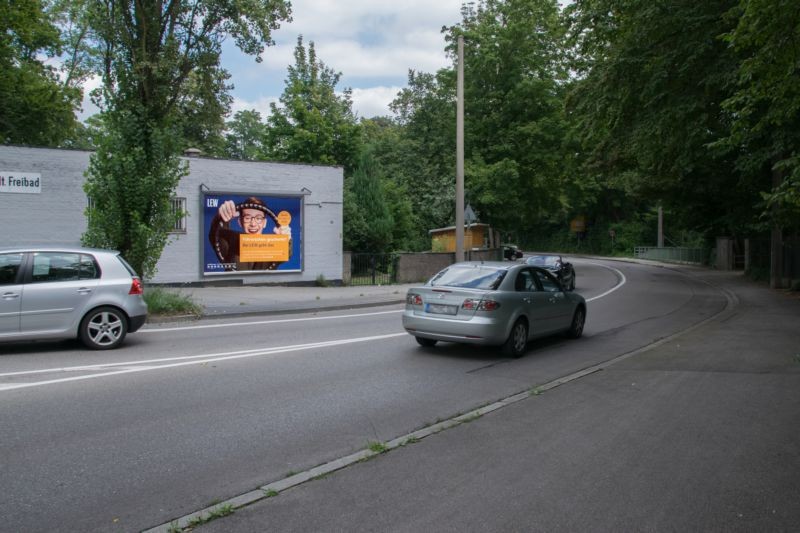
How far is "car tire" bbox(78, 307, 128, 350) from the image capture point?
962cm

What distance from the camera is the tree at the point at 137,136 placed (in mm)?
13547

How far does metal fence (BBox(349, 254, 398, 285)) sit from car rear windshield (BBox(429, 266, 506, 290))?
579 inches

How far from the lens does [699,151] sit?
65.8ft

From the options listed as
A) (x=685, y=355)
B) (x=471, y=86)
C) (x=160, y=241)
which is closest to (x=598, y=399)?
(x=685, y=355)

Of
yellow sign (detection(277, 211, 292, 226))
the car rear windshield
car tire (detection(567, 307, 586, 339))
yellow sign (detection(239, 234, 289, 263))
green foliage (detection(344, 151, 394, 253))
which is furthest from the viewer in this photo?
green foliage (detection(344, 151, 394, 253))

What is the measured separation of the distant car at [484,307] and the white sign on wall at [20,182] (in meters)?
14.0

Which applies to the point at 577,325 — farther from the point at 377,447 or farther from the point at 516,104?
the point at 516,104

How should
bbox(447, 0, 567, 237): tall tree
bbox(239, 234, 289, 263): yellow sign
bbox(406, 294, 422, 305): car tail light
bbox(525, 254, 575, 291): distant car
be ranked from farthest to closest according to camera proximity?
bbox(447, 0, 567, 237): tall tree, bbox(525, 254, 575, 291): distant car, bbox(239, 234, 289, 263): yellow sign, bbox(406, 294, 422, 305): car tail light

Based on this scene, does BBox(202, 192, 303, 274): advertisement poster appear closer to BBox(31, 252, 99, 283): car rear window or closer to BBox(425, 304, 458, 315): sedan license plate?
BBox(31, 252, 99, 283): car rear window

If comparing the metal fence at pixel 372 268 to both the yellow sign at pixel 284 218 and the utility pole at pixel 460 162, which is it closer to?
the yellow sign at pixel 284 218

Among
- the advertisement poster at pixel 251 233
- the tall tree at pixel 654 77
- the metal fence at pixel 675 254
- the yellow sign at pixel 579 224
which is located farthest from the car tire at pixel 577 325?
the yellow sign at pixel 579 224

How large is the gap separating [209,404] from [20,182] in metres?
15.3

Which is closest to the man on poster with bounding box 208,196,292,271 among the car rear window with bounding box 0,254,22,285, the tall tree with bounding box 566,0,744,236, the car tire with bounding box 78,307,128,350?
the tall tree with bounding box 566,0,744,236

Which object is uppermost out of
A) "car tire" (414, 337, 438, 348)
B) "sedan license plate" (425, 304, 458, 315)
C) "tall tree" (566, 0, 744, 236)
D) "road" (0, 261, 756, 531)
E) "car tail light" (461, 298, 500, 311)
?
"tall tree" (566, 0, 744, 236)
